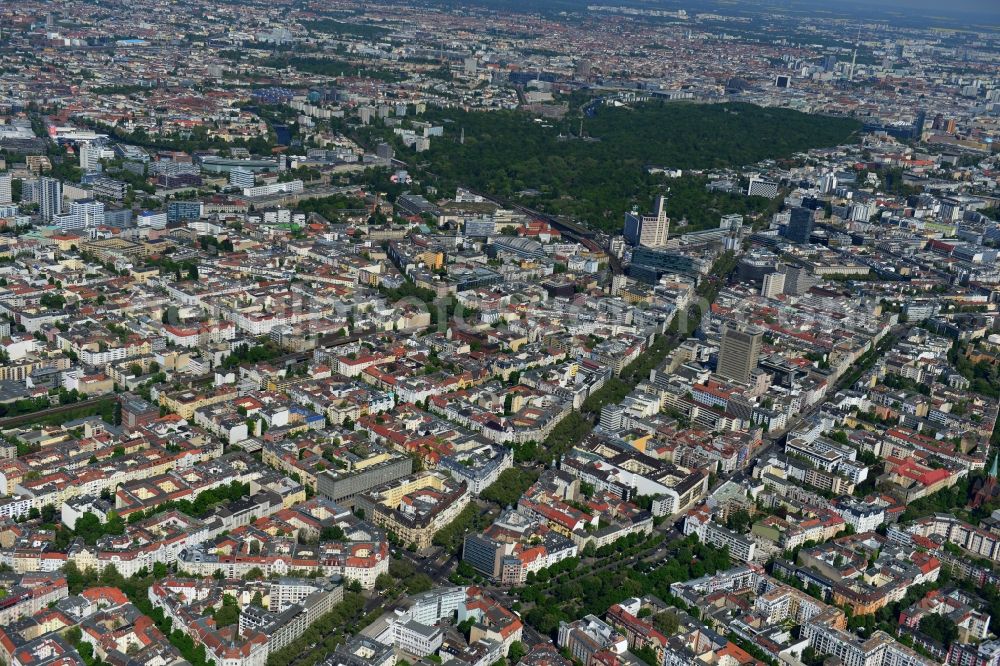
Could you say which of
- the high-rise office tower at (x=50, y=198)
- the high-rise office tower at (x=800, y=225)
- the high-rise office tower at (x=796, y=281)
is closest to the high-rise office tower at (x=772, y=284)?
the high-rise office tower at (x=796, y=281)

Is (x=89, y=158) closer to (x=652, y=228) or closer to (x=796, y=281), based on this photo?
(x=652, y=228)

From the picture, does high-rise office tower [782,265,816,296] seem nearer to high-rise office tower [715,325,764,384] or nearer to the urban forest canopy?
the urban forest canopy

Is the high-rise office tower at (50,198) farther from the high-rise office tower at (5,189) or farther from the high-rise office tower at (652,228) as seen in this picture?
the high-rise office tower at (652,228)

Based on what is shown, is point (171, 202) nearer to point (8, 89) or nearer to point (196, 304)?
point (196, 304)

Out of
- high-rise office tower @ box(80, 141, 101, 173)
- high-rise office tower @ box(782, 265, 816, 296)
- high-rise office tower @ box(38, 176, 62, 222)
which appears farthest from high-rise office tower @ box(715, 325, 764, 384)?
high-rise office tower @ box(80, 141, 101, 173)

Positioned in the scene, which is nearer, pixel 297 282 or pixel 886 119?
pixel 297 282

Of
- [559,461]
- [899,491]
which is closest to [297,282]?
[559,461]
